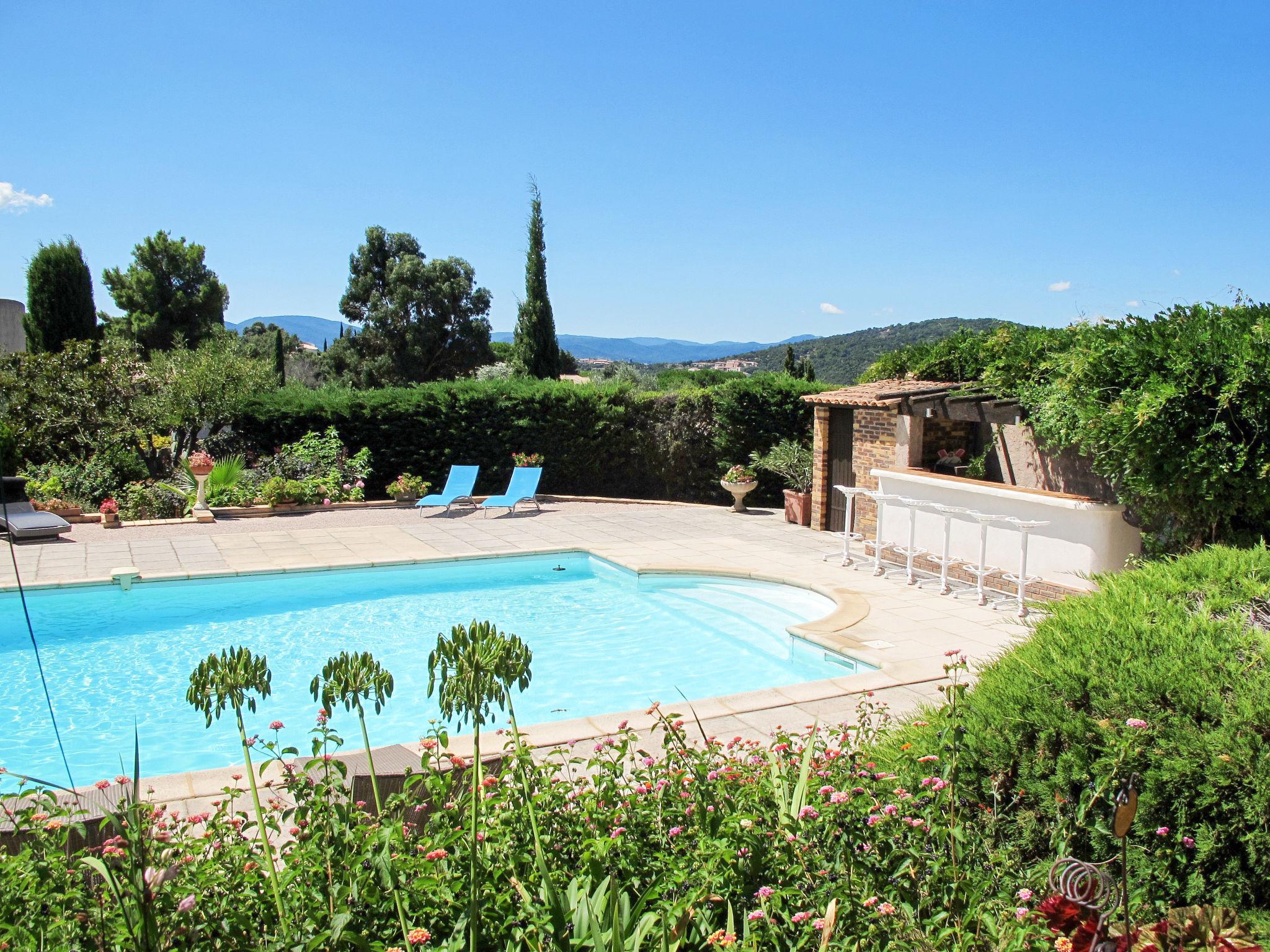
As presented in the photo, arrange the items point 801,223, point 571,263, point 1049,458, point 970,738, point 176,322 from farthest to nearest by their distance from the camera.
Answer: point 176,322
point 571,263
point 801,223
point 1049,458
point 970,738

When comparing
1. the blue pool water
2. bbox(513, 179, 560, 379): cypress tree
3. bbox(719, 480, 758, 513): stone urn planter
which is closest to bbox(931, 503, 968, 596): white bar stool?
the blue pool water

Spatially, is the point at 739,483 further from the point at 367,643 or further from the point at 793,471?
the point at 367,643

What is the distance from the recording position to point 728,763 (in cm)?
281

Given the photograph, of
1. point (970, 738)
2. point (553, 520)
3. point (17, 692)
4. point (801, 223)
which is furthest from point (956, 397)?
point (801, 223)

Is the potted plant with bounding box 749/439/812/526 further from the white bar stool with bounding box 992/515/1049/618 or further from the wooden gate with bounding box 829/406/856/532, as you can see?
the white bar stool with bounding box 992/515/1049/618

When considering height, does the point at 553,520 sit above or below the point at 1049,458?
below

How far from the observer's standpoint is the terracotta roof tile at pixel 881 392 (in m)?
10.6

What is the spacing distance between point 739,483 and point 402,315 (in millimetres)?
23863

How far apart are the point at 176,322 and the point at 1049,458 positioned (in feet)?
108

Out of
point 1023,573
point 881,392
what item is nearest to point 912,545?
point 1023,573

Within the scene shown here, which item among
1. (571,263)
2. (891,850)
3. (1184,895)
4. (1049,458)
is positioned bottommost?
(1184,895)

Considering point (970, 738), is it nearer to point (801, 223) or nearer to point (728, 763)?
point (728, 763)

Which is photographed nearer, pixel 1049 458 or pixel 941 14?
pixel 1049 458

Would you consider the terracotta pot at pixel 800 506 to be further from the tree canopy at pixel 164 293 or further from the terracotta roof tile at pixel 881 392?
the tree canopy at pixel 164 293
